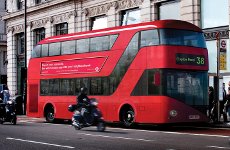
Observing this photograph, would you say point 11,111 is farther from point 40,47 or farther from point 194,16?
point 194,16

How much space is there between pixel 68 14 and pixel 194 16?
12562mm

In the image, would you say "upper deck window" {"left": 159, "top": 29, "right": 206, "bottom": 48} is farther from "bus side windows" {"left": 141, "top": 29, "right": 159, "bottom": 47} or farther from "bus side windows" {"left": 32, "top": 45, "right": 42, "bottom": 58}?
"bus side windows" {"left": 32, "top": 45, "right": 42, "bottom": 58}

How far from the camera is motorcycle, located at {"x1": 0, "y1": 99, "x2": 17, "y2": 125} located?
67.6 ft

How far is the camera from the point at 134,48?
18.3 metres

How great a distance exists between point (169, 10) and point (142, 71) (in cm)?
1016

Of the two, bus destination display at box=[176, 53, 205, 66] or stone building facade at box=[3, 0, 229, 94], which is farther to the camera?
stone building facade at box=[3, 0, 229, 94]

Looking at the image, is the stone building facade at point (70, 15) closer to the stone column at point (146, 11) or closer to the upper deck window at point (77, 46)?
the stone column at point (146, 11)

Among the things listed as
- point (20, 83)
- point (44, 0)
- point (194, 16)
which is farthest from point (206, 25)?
point (20, 83)

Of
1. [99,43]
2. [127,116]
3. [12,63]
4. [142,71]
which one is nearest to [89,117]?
[127,116]

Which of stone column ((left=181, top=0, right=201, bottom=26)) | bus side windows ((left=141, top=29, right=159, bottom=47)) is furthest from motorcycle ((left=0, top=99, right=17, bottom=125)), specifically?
stone column ((left=181, top=0, right=201, bottom=26))

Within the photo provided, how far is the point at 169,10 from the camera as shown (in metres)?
27.1

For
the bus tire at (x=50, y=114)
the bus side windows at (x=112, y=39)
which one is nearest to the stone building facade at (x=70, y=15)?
the bus side windows at (x=112, y=39)

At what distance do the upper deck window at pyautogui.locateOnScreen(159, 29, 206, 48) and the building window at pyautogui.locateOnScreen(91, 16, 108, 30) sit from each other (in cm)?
1413

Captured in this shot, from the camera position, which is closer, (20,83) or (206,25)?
(206,25)
